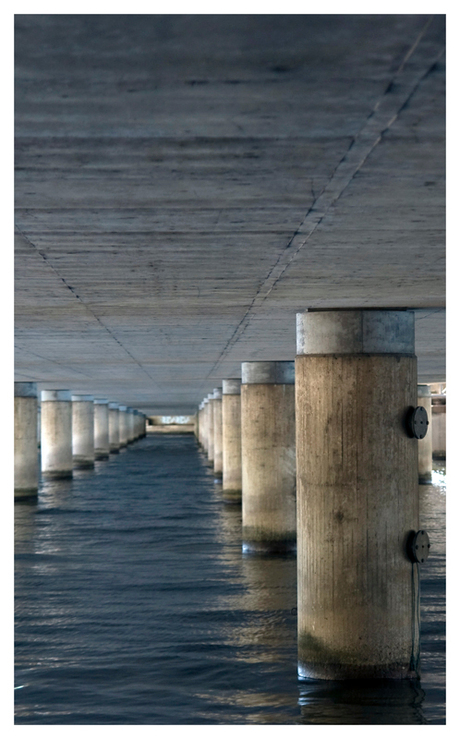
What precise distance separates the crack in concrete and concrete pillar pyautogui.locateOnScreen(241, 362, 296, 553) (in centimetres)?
1459

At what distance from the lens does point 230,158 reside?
19.3 ft

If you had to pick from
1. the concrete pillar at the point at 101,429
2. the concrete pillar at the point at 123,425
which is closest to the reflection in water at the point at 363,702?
the concrete pillar at the point at 101,429

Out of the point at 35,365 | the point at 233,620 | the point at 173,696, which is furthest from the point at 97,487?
the point at 173,696

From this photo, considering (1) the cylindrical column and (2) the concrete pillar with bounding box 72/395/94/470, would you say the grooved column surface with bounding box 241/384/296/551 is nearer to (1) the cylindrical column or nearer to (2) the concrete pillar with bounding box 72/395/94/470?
(1) the cylindrical column

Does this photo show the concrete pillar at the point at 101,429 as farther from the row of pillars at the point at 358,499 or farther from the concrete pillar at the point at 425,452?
the row of pillars at the point at 358,499

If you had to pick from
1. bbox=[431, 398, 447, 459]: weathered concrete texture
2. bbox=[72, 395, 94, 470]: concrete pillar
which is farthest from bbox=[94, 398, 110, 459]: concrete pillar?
bbox=[431, 398, 447, 459]: weathered concrete texture

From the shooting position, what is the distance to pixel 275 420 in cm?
2400

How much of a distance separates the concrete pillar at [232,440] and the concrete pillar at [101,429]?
36867 millimetres

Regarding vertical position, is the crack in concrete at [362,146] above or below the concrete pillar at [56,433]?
above

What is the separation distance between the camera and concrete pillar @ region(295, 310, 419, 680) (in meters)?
11.3

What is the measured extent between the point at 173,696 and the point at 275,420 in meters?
12.6

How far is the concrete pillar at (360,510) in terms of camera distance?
445 inches

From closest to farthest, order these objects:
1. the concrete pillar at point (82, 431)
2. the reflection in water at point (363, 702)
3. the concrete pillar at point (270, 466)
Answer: the reflection in water at point (363, 702) → the concrete pillar at point (270, 466) → the concrete pillar at point (82, 431)

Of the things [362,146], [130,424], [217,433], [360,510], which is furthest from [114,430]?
[362,146]
